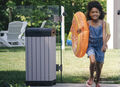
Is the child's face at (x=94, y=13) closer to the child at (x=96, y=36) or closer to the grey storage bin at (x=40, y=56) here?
the child at (x=96, y=36)

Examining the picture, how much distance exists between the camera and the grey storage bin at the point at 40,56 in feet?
25.7

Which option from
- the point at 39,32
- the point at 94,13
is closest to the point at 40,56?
the point at 39,32

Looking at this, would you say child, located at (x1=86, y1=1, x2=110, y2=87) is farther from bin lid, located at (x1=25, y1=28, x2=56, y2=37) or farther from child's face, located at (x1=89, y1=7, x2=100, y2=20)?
bin lid, located at (x1=25, y1=28, x2=56, y2=37)

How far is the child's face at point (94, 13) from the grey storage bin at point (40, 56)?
30.8 inches

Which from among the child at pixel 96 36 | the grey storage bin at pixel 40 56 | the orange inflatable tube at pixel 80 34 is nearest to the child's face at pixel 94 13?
the child at pixel 96 36

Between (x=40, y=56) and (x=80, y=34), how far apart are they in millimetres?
849

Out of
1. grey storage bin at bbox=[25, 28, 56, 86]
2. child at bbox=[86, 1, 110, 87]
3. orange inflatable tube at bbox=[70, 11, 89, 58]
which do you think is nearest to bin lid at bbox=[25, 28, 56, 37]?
grey storage bin at bbox=[25, 28, 56, 86]

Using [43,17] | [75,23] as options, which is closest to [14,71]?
[43,17]

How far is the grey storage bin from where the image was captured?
25.7 feet

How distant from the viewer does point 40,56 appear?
25.7ft

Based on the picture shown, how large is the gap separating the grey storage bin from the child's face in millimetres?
783

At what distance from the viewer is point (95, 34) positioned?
738cm

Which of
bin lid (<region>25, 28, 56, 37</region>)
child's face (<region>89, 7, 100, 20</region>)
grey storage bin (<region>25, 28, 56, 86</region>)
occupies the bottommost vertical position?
grey storage bin (<region>25, 28, 56, 86</region>)

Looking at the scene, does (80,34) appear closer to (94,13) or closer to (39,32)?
(94,13)
